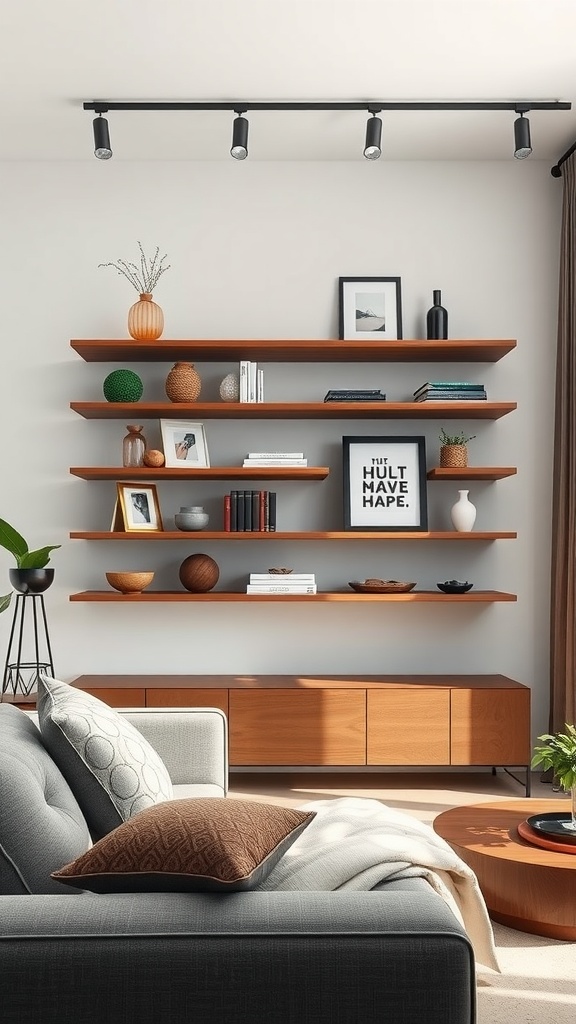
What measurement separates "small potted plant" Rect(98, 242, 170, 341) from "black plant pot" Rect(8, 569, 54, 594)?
1200 millimetres

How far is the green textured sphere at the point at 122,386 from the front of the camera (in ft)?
14.2

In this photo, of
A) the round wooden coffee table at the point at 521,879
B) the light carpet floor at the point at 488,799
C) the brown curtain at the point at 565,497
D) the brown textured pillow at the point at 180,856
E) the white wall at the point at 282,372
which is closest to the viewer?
the brown textured pillow at the point at 180,856

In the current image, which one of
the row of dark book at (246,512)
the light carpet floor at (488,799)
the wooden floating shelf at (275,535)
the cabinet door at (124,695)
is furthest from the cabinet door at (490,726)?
the cabinet door at (124,695)

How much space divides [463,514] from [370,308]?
1102mm

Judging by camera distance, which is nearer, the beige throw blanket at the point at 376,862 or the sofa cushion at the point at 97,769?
the beige throw blanket at the point at 376,862

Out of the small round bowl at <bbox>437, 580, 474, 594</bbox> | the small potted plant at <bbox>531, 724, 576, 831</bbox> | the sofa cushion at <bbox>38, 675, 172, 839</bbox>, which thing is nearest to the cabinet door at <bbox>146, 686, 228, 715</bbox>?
the small round bowl at <bbox>437, 580, 474, 594</bbox>

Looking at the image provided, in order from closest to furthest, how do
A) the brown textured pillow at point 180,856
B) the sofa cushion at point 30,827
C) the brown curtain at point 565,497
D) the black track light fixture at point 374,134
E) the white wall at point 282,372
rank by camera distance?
the brown textured pillow at point 180,856 < the sofa cushion at point 30,827 < the black track light fixture at point 374,134 < the brown curtain at point 565,497 < the white wall at point 282,372

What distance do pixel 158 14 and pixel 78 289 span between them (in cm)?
155

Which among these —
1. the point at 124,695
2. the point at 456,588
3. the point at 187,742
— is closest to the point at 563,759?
the point at 187,742

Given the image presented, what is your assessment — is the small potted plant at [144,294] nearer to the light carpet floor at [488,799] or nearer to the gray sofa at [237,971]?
the light carpet floor at [488,799]

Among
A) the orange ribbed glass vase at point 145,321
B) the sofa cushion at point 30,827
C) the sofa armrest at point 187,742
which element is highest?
the orange ribbed glass vase at point 145,321

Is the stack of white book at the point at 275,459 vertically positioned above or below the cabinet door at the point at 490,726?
above

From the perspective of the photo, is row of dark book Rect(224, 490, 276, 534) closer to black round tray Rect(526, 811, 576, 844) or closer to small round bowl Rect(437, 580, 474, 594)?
small round bowl Rect(437, 580, 474, 594)

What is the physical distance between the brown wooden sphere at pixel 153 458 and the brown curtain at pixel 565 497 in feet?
6.16
